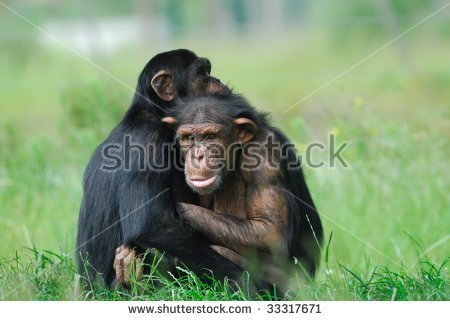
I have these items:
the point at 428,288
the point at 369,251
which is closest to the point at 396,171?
the point at 369,251

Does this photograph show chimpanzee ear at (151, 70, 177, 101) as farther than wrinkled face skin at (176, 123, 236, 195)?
Yes

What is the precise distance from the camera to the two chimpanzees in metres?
5.69

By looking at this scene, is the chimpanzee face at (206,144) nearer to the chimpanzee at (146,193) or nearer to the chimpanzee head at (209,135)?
the chimpanzee head at (209,135)

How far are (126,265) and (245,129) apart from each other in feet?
4.31

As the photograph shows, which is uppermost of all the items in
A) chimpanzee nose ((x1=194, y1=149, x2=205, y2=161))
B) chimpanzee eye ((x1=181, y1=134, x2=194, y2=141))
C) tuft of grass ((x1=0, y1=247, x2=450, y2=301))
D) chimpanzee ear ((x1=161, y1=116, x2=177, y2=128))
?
chimpanzee ear ((x1=161, y1=116, x2=177, y2=128))

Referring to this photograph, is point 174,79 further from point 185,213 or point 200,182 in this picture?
point 185,213

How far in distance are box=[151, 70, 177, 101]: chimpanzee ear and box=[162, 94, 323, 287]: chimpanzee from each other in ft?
0.93

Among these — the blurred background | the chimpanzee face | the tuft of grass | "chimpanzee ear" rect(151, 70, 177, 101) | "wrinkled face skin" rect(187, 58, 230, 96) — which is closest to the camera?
the tuft of grass

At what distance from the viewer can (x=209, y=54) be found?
1877cm

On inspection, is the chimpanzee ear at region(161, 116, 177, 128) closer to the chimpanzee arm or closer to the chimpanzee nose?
the chimpanzee nose

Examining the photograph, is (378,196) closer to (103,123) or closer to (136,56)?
(103,123)

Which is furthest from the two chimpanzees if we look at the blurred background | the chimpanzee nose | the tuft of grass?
the blurred background
